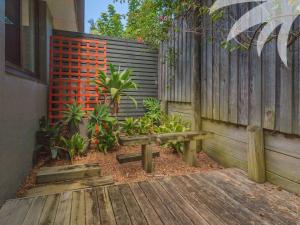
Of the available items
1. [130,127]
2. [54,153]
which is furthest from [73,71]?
[54,153]

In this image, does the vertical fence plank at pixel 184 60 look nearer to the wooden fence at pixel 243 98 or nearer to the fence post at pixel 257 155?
the wooden fence at pixel 243 98

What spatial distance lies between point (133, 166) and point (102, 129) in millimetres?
1000

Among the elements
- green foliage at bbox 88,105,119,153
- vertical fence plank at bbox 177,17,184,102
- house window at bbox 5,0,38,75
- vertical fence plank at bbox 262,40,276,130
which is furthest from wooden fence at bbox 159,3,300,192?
house window at bbox 5,0,38,75

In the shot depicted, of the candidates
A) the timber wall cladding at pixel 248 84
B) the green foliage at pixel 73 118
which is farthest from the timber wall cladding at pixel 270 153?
the green foliage at pixel 73 118

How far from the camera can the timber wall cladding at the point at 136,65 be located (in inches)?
201

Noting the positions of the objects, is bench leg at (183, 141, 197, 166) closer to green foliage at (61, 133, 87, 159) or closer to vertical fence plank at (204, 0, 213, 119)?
vertical fence plank at (204, 0, 213, 119)

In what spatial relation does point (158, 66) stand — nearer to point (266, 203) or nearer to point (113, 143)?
point (113, 143)

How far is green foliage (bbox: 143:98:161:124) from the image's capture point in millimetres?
4889

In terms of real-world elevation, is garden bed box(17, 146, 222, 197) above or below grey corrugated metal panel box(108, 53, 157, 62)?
below

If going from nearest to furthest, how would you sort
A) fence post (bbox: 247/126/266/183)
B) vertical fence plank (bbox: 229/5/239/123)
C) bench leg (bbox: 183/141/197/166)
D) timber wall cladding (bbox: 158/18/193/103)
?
fence post (bbox: 247/126/266/183) < vertical fence plank (bbox: 229/5/239/123) < bench leg (bbox: 183/141/197/166) < timber wall cladding (bbox: 158/18/193/103)

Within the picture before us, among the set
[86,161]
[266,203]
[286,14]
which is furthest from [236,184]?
[86,161]

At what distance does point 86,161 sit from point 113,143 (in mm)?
657

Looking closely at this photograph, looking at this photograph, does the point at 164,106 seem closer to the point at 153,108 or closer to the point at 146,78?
the point at 153,108

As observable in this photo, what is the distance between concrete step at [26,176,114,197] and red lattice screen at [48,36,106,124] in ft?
6.81
